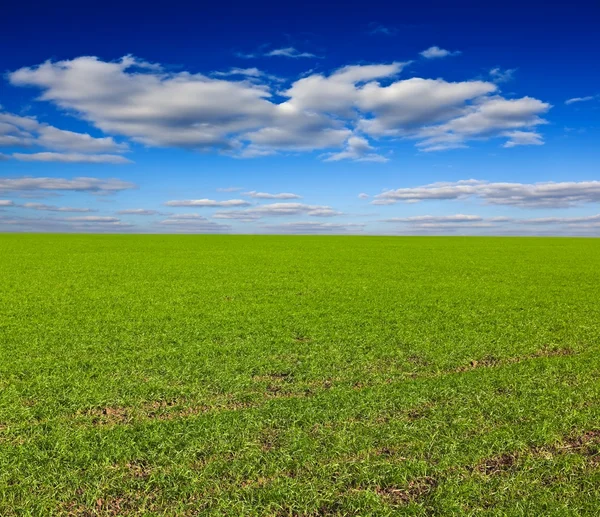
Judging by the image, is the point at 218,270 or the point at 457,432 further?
the point at 218,270

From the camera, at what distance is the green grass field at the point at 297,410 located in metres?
4.90

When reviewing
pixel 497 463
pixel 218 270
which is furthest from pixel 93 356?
pixel 218 270

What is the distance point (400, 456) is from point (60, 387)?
5648mm

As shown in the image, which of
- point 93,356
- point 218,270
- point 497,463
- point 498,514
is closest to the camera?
point 498,514

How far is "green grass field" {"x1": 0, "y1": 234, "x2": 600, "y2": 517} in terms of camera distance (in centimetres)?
490

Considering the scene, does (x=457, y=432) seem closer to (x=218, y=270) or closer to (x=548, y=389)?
(x=548, y=389)

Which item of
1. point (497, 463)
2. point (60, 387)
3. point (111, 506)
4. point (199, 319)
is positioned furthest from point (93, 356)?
point (497, 463)

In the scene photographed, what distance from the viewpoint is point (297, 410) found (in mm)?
Result: 6840

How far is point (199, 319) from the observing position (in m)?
13.1

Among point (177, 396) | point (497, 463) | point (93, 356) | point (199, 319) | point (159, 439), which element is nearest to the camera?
point (497, 463)

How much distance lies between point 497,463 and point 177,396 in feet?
15.5

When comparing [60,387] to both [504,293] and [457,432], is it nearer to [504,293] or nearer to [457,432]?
[457,432]

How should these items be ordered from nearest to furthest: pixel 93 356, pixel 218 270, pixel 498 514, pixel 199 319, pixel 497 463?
1. pixel 498 514
2. pixel 497 463
3. pixel 93 356
4. pixel 199 319
5. pixel 218 270

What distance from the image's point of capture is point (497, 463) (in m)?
5.49
